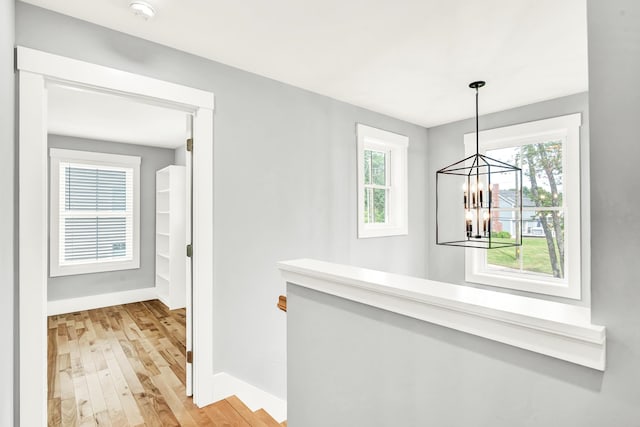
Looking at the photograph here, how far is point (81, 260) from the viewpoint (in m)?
4.68

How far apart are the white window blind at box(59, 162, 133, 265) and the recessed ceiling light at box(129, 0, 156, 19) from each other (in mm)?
3913

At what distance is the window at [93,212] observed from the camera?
4465mm

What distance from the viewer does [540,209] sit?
3.29 metres

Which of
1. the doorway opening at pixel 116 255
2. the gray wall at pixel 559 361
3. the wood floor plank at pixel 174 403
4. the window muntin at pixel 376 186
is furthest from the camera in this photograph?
the window muntin at pixel 376 186

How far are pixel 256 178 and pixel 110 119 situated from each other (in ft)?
8.08

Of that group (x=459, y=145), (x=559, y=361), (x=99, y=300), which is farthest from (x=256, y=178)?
(x=99, y=300)

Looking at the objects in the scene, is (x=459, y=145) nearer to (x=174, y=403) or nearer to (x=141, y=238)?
(x=174, y=403)

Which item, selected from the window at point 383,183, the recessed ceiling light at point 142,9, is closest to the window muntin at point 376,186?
the window at point 383,183

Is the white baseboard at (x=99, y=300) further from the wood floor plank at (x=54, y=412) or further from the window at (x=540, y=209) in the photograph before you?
the window at (x=540, y=209)

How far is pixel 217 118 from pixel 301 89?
0.90 meters

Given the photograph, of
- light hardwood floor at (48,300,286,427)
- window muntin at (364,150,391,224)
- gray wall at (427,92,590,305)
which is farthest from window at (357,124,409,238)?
light hardwood floor at (48,300,286,427)

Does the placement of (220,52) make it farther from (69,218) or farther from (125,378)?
(69,218)
